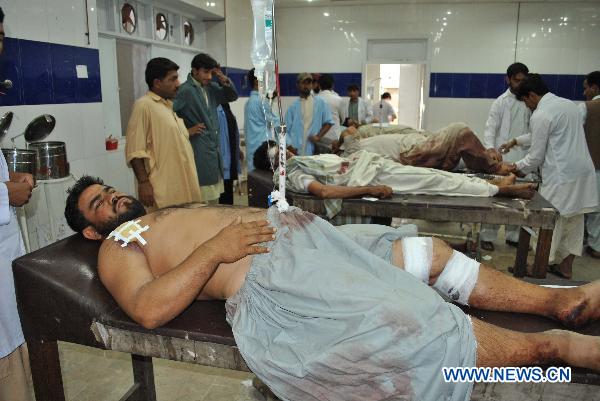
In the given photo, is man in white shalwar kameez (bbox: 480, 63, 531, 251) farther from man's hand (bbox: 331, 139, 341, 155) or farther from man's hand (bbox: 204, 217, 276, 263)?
man's hand (bbox: 204, 217, 276, 263)

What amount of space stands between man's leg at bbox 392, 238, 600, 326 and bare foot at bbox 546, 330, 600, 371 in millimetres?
222

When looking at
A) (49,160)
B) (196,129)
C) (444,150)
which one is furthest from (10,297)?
(444,150)

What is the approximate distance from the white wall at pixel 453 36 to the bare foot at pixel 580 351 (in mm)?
6706

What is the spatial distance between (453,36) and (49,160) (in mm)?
7534

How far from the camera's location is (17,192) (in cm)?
187

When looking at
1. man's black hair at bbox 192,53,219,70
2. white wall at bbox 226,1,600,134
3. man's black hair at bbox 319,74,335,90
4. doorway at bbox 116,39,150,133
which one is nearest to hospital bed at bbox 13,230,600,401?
man's black hair at bbox 192,53,219,70

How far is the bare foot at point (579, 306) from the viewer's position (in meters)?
1.54

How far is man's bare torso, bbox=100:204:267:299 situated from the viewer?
167 centimetres

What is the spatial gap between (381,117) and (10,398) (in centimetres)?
747

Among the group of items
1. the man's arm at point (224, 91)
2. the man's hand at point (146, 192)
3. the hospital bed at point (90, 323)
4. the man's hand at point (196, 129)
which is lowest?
the hospital bed at point (90, 323)

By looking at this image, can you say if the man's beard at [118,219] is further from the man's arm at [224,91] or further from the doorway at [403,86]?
the doorway at [403,86]

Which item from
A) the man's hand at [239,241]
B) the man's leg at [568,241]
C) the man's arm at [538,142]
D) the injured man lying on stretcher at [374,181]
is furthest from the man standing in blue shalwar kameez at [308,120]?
the man's hand at [239,241]

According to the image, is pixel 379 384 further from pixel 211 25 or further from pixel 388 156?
pixel 211 25

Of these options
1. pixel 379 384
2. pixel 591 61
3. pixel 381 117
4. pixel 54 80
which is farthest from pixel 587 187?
pixel 591 61
